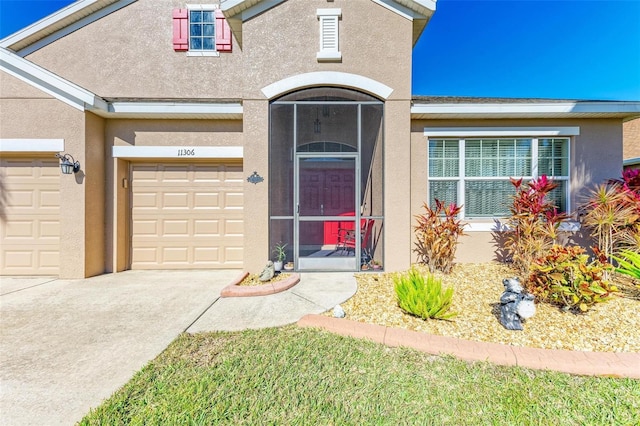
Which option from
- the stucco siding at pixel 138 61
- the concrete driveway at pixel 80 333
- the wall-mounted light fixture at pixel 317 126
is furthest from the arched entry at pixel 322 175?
the stucco siding at pixel 138 61

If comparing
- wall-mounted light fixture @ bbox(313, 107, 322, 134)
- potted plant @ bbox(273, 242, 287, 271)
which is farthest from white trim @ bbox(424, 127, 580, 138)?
potted plant @ bbox(273, 242, 287, 271)

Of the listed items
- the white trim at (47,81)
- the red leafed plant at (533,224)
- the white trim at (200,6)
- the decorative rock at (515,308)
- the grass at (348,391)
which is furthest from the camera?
the white trim at (200,6)

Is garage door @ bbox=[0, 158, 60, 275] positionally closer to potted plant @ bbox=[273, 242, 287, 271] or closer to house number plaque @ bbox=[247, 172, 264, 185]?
house number plaque @ bbox=[247, 172, 264, 185]

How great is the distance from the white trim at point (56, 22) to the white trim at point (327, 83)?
240 inches

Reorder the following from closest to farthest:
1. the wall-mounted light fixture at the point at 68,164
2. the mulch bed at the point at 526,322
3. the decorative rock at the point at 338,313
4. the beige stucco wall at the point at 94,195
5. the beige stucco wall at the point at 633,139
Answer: the mulch bed at the point at 526,322
the decorative rock at the point at 338,313
the wall-mounted light fixture at the point at 68,164
the beige stucco wall at the point at 94,195
the beige stucco wall at the point at 633,139

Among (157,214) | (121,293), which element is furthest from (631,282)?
(157,214)

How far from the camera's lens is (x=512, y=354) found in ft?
10.3

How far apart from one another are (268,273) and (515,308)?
406 cm

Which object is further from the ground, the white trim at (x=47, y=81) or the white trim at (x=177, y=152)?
the white trim at (x=47, y=81)

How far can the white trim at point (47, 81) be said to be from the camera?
595 centimetres

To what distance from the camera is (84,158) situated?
623 centimetres

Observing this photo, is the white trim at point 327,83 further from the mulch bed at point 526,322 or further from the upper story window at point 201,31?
the mulch bed at point 526,322

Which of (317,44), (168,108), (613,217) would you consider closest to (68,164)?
(168,108)

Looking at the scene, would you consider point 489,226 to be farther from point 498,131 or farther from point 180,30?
point 180,30
